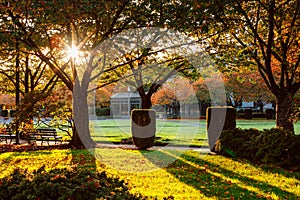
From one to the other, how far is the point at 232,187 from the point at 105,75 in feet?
44.9

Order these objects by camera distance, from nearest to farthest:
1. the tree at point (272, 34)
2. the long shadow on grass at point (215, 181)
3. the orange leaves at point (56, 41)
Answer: the long shadow on grass at point (215, 181), the tree at point (272, 34), the orange leaves at point (56, 41)

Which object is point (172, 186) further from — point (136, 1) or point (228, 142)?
point (136, 1)

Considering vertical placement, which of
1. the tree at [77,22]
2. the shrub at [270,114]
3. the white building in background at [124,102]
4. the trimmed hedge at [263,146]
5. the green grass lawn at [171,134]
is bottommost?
the green grass lawn at [171,134]

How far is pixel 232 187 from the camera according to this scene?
6898 millimetres

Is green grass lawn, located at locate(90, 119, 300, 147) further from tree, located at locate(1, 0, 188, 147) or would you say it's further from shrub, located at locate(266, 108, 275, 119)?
shrub, located at locate(266, 108, 275, 119)

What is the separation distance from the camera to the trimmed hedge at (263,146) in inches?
357

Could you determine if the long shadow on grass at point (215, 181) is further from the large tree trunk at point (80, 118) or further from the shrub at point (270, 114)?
the shrub at point (270, 114)

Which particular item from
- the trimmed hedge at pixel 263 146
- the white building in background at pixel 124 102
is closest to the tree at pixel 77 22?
the trimmed hedge at pixel 263 146

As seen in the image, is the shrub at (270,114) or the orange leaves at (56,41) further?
the shrub at (270,114)

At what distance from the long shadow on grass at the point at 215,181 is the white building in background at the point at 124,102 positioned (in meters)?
31.9

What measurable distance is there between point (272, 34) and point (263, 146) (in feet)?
13.9

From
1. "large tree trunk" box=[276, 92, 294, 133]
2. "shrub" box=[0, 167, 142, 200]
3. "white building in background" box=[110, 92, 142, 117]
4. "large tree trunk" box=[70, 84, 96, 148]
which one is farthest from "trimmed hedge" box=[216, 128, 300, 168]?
"white building in background" box=[110, 92, 142, 117]

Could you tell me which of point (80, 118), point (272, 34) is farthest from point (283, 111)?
point (80, 118)

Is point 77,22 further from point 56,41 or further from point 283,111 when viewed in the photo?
point 283,111
